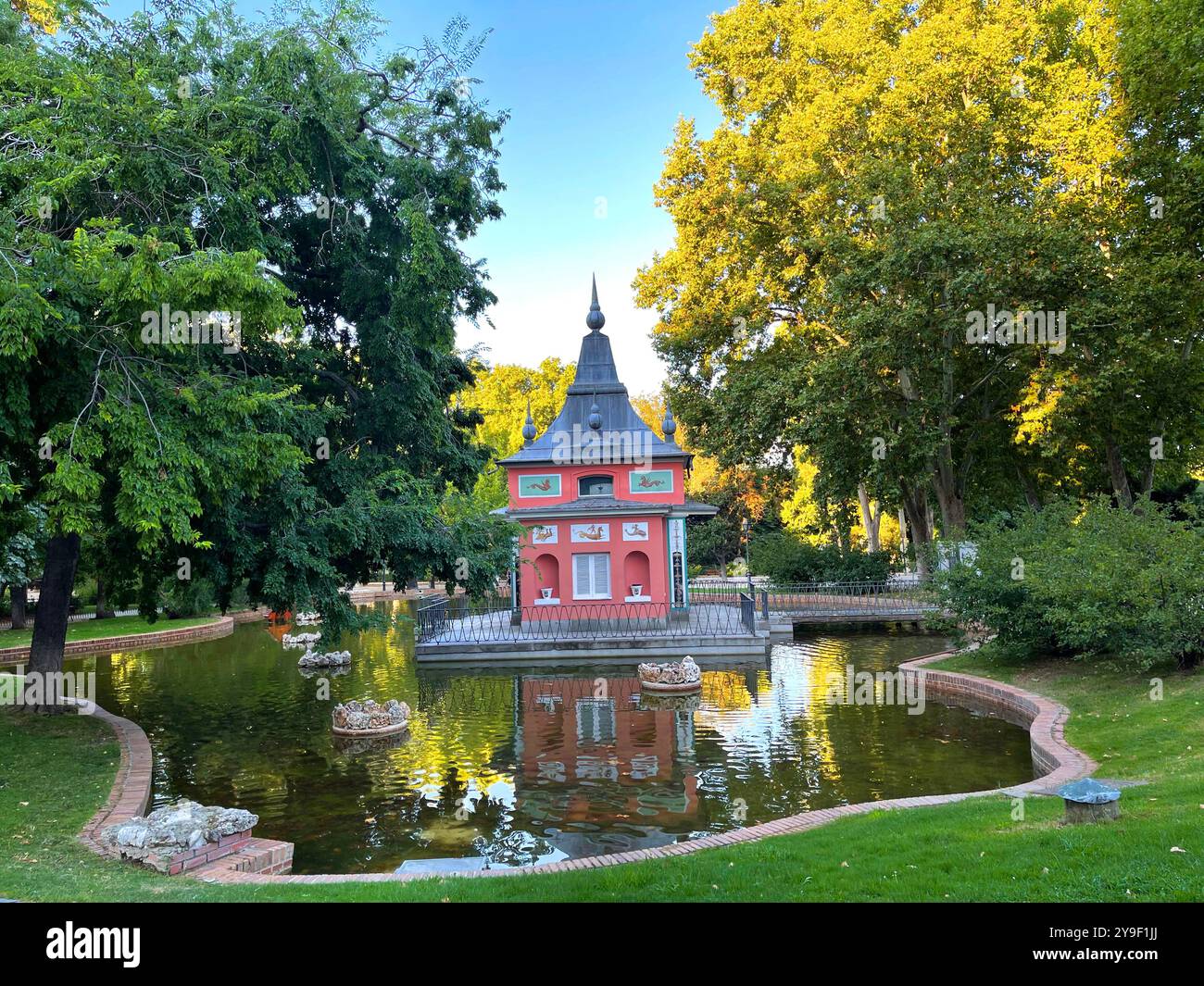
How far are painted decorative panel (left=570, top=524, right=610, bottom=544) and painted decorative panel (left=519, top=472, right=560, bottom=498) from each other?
1711 millimetres

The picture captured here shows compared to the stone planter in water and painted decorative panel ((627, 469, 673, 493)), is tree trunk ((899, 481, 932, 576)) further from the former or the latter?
the stone planter in water

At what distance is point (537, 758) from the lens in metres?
13.0

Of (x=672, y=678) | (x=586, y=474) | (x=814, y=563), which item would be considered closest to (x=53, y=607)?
(x=672, y=678)

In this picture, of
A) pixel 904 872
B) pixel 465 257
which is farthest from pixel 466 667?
pixel 904 872

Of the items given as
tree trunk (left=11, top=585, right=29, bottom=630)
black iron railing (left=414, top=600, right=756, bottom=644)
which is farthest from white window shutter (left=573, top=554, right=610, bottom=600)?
tree trunk (left=11, top=585, right=29, bottom=630)

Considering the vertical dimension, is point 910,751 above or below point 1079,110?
below

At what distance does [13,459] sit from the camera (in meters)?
10.8

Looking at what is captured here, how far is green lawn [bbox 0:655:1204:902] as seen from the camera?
5523mm

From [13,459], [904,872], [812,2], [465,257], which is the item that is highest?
[812,2]

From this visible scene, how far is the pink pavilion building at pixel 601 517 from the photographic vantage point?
27.2 meters

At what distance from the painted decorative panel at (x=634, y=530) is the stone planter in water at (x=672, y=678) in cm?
891
